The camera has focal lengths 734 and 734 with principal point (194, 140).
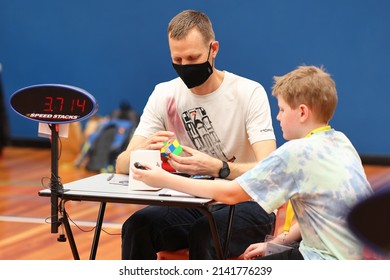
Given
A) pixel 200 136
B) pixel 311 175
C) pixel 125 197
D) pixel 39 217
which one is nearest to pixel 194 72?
pixel 200 136

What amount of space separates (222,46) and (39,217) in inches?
128

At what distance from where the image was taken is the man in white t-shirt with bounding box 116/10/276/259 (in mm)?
3232

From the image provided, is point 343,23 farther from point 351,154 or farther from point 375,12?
point 351,154

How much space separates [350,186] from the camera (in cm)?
248

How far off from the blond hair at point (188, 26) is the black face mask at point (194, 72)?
109 mm

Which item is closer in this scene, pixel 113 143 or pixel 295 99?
pixel 295 99

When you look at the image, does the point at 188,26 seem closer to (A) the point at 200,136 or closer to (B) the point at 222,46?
(A) the point at 200,136

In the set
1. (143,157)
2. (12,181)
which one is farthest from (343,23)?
(143,157)

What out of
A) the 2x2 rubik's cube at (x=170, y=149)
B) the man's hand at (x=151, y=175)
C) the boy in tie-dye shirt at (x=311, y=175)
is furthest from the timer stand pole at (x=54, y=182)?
the boy in tie-dye shirt at (x=311, y=175)

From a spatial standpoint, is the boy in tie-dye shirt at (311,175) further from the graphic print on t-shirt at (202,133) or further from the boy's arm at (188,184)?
the graphic print on t-shirt at (202,133)

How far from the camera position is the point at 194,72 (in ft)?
11.3

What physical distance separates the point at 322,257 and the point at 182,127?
132 centimetres

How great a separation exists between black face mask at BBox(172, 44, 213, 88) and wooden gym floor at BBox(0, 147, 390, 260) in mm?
908

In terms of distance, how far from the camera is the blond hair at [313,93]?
2602mm
